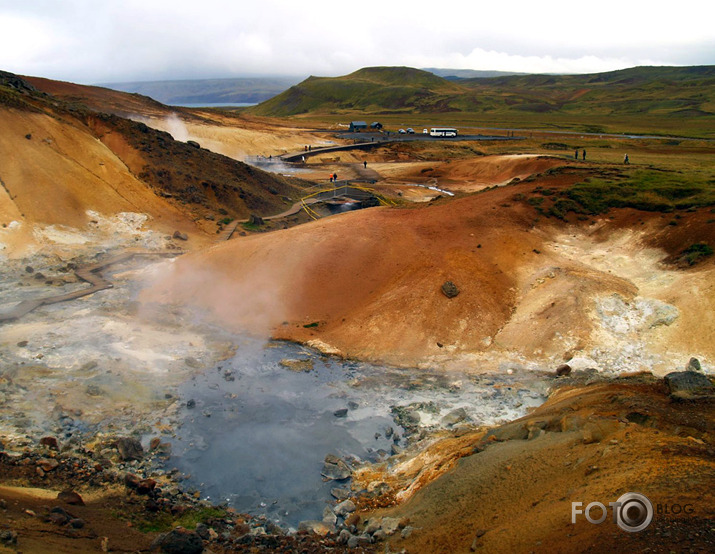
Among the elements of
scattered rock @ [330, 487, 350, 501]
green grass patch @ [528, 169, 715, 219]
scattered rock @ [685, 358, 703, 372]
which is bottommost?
scattered rock @ [330, 487, 350, 501]

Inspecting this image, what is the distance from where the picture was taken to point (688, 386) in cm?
1191

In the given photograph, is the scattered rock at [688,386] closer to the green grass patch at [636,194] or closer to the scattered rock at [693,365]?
the scattered rock at [693,365]

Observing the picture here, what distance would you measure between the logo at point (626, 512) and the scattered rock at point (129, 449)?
32.3 feet

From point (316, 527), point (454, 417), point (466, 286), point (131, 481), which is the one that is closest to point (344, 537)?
point (316, 527)

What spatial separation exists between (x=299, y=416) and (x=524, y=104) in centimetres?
14833

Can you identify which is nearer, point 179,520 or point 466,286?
point 179,520

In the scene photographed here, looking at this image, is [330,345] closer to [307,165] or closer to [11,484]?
[11,484]

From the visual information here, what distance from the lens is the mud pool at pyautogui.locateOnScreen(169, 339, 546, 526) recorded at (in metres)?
12.8

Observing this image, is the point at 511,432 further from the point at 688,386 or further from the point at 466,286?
the point at 466,286

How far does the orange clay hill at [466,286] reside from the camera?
17828 mm

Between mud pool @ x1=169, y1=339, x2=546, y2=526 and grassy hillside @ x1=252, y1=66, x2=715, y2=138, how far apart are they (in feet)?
285

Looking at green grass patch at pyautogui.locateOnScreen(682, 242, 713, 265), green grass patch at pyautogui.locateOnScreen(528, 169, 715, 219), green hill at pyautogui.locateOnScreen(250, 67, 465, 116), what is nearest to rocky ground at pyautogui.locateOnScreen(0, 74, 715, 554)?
green grass patch at pyautogui.locateOnScreen(682, 242, 713, 265)

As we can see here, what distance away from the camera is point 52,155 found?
100 feet

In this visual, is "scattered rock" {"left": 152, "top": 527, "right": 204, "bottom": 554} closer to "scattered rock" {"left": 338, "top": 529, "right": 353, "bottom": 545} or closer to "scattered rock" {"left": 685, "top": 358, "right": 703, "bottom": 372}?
"scattered rock" {"left": 338, "top": 529, "right": 353, "bottom": 545}
